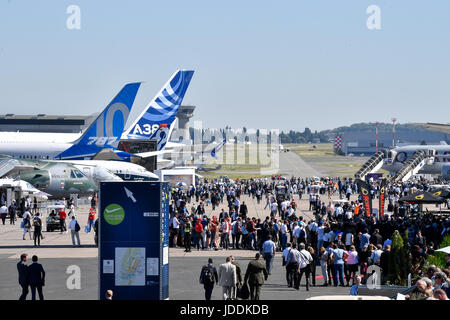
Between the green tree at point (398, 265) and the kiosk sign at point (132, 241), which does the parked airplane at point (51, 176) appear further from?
the green tree at point (398, 265)

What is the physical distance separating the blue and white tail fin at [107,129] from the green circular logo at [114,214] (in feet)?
143

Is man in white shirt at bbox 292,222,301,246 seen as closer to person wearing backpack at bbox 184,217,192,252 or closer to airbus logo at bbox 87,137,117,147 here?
person wearing backpack at bbox 184,217,192,252

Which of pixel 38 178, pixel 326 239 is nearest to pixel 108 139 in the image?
pixel 38 178

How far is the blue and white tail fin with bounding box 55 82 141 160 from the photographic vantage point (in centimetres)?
5966

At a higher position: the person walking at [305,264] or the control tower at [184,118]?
the control tower at [184,118]

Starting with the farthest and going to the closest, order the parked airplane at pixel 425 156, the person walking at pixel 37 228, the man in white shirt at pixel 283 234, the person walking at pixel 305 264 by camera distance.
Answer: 1. the parked airplane at pixel 425 156
2. the person walking at pixel 37 228
3. the man in white shirt at pixel 283 234
4. the person walking at pixel 305 264

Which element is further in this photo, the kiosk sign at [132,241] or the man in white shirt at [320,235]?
the man in white shirt at [320,235]

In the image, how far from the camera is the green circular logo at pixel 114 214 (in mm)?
16703

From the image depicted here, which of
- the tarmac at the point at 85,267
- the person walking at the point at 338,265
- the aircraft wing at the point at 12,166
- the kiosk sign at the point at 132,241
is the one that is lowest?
the tarmac at the point at 85,267

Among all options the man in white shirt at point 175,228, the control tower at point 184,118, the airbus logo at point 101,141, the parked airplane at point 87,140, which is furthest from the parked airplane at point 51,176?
the control tower at point 184,118

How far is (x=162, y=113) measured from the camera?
7094 centimetres

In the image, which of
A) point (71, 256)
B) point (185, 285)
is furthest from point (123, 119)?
point (185, 285)

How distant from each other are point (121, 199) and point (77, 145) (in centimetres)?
4409

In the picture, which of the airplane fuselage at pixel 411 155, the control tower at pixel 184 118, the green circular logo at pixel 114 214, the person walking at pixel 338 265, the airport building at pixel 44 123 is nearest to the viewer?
the green circular logo at pixel 114 214
